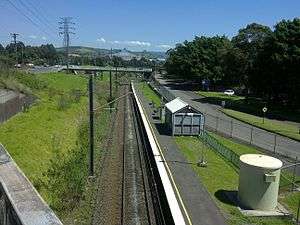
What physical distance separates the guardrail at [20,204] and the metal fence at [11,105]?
30342 mm

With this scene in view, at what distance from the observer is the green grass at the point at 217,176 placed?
2098cm

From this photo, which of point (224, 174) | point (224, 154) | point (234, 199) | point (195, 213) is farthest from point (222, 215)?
point (224, 154)

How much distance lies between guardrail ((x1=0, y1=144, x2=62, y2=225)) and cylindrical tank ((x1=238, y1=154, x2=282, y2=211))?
17372 mm

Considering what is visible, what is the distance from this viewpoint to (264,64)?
68.1 m

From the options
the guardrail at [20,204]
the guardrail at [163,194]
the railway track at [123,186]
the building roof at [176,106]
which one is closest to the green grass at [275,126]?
the building roof at [176,106]

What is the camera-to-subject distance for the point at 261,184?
22.3m

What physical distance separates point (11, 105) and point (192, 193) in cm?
2167

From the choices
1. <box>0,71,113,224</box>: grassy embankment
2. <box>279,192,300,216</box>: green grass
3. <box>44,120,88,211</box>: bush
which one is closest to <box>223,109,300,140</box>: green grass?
<box>0,71,113,224</box>: grassy embankment

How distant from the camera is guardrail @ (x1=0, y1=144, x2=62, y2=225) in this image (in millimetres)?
4488

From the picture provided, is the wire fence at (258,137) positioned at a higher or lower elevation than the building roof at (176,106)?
lower

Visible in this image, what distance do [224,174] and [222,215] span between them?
7.77 m

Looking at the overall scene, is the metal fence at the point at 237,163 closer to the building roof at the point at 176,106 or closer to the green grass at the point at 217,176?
the green grass at the point at 217,176

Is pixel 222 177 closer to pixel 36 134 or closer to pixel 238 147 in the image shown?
pixel 238 147

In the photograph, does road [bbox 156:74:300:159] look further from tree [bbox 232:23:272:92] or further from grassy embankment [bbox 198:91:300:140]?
tree [bbox 232:23:272:92]
